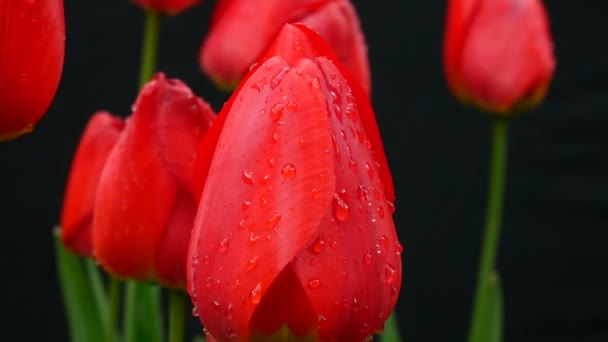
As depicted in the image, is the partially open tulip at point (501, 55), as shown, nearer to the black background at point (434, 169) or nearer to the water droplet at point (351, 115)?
the water droplet at point (351, 115)

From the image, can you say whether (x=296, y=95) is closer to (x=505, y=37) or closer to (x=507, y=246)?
(x=505, y=37)

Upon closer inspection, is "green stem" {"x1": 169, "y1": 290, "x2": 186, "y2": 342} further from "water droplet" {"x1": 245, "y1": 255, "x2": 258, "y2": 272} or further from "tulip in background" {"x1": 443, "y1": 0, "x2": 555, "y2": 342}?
"tulip in background" {"x1": 443, "y1": 0, "x2": 555, "y2": 342}

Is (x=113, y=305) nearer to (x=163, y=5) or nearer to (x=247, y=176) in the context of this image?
(x=163, y=5)

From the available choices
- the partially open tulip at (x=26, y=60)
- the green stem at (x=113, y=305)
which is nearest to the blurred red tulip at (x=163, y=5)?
the green stem at (x=113, y=305)

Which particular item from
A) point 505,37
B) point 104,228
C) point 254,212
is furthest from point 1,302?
point 254,212

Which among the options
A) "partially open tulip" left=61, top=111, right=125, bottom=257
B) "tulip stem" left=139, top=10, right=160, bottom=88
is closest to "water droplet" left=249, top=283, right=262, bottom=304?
"partially open tulip" left=61, top=111, right=125, bottom=257
